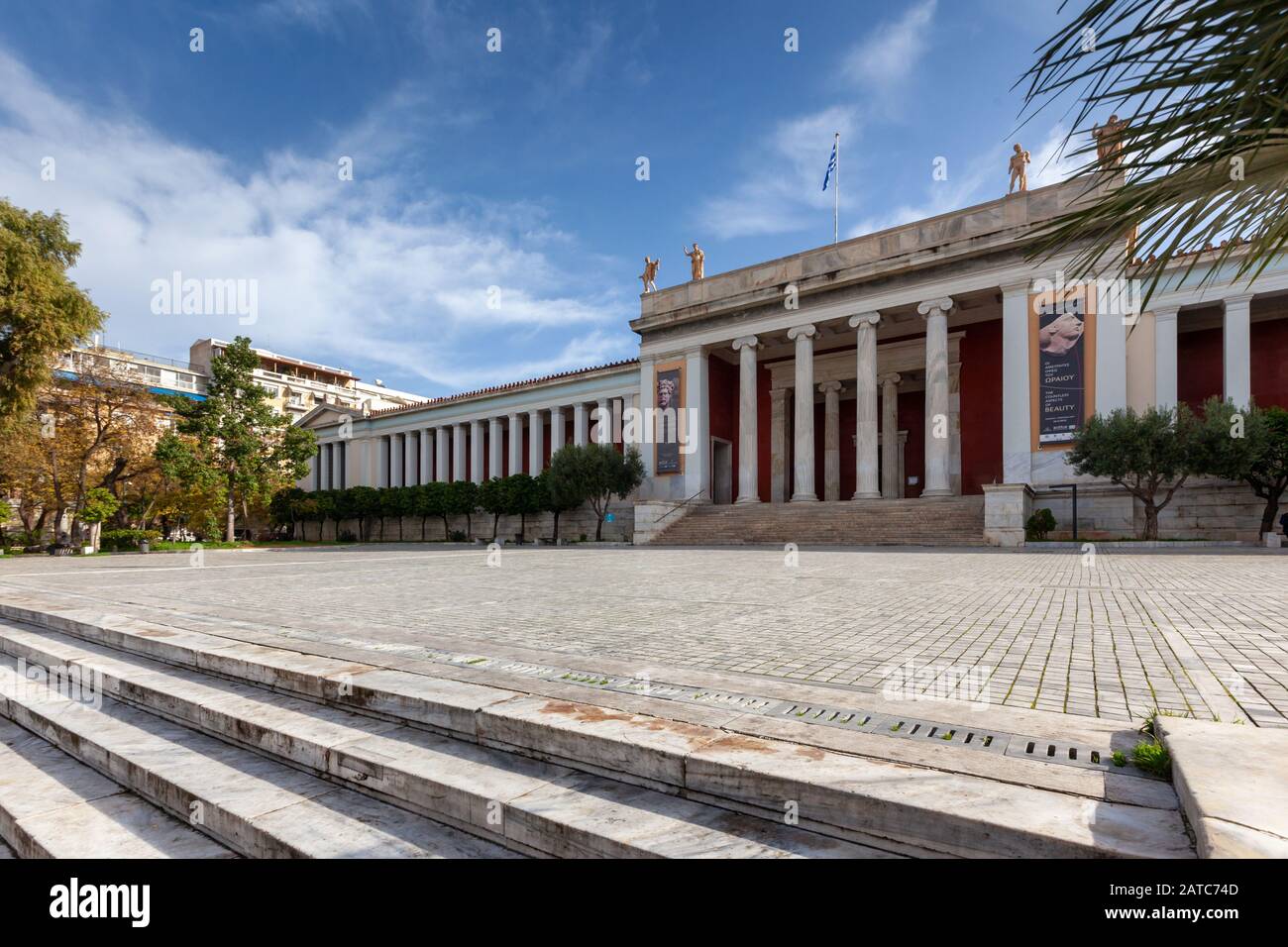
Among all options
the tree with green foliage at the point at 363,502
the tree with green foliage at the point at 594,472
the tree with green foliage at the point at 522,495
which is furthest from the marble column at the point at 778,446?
the tree with green foliage at the point at 363,502

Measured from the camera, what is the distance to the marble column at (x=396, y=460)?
171ft

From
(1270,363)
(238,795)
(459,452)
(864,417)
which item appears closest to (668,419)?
(864,417)

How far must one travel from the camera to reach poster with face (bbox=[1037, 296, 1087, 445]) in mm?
23984

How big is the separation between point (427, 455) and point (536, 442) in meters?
11.3

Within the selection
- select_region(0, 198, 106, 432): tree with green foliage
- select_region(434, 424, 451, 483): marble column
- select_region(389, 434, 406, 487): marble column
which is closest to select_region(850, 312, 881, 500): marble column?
select_region(0, 198, 106, 432): tree with green foliage

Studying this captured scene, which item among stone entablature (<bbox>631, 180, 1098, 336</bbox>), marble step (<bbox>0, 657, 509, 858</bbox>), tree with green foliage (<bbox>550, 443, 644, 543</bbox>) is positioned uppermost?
stone entablature (<bbox>631, 180, 1098, 336</bbox>)

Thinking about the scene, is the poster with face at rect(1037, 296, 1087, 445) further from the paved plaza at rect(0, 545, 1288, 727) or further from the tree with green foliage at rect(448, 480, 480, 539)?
the tree with green foliage at rect(448, 480, 480, 539)

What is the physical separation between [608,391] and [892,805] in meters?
37.8

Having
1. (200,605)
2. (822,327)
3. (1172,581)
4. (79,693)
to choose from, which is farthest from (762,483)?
(79,693)

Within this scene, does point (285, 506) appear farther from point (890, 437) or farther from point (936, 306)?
point (936, 306)

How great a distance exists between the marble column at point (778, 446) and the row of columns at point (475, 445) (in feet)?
32.5

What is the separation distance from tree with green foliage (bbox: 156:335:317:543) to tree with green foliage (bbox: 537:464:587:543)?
1589cm
